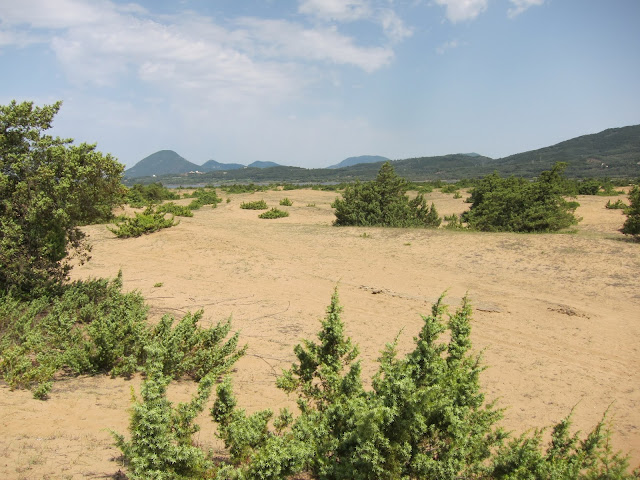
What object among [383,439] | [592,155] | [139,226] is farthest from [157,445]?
[592,155]

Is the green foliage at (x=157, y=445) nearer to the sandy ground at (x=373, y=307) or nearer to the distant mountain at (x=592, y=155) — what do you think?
the sandy ground at (x=373, y=307)

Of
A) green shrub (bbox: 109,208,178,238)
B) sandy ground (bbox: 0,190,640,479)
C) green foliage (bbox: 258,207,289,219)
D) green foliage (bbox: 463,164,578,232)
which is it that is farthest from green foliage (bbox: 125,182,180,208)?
green foliage (bbox: 463,164,578,232)

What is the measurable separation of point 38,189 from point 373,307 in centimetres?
636

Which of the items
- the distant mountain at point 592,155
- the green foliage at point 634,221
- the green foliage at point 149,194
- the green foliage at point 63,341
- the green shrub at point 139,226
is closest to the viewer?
the green foliage at point 63,341

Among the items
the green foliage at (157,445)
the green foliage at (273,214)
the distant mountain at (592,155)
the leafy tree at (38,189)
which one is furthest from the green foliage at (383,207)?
the distant mountain at (592,155)

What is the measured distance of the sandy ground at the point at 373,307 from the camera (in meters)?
4.26

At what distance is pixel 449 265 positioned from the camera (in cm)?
1162

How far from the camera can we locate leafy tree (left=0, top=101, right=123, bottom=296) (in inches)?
262

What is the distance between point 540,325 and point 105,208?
8.17 metres

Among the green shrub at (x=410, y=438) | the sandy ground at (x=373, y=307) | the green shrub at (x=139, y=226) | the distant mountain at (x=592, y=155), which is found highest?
the distant mountain at (x=592, y=155)

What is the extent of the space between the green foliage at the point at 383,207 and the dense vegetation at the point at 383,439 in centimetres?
1364

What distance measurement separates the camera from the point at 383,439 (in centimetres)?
276

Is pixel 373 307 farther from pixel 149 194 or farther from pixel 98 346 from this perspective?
pixel 149 194

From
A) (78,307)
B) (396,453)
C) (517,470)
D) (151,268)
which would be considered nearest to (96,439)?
(396,453)
